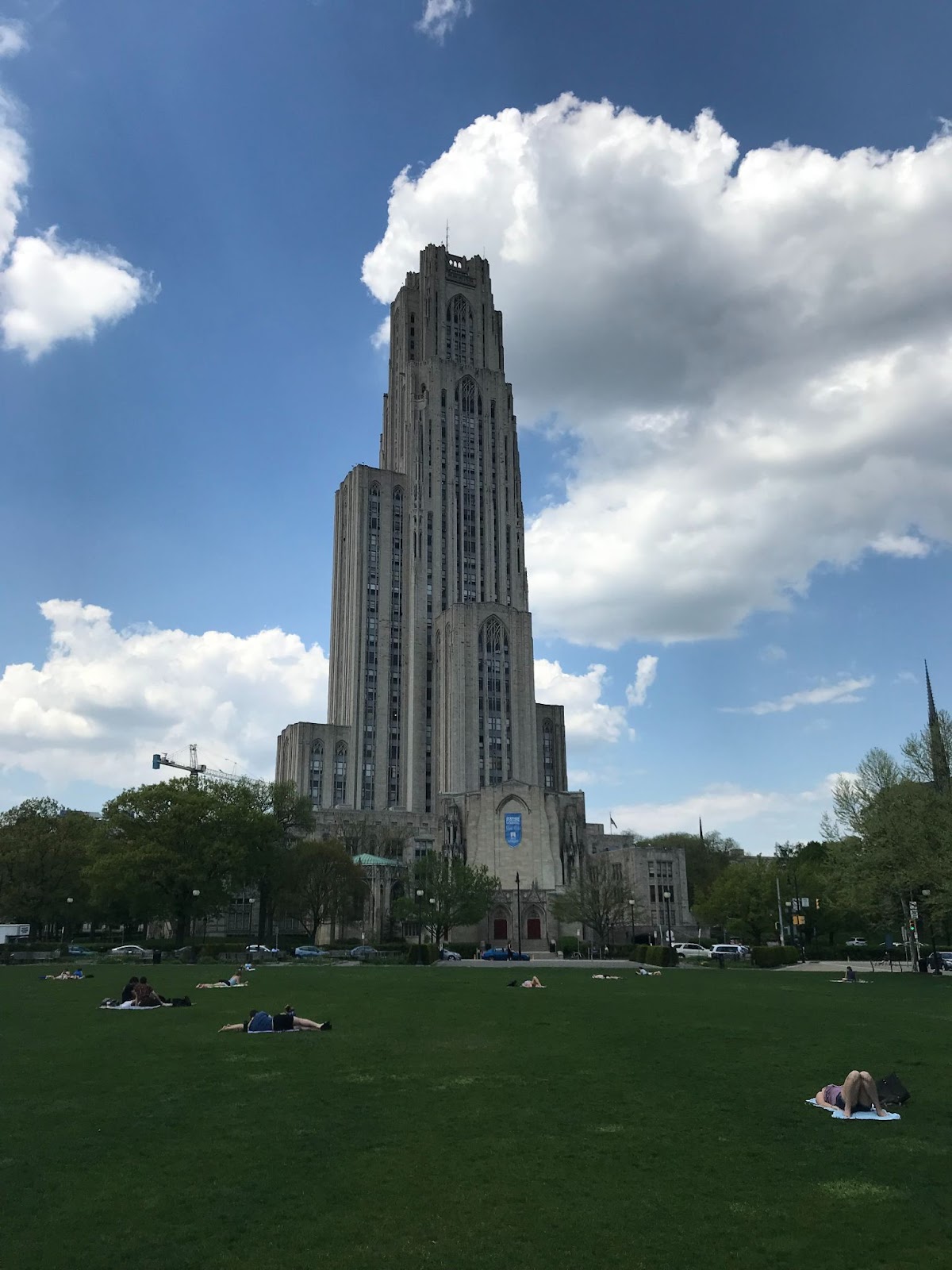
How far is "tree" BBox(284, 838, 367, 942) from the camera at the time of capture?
88438 millimetres

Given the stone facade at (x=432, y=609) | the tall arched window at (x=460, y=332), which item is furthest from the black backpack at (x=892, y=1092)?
the tall arched window at (x=460, y=332)

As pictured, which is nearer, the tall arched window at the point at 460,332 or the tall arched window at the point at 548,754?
the tall arched window at the point at 548,754

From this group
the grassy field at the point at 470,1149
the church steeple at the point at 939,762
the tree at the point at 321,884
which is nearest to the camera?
the grassy field at the point at 470,1149

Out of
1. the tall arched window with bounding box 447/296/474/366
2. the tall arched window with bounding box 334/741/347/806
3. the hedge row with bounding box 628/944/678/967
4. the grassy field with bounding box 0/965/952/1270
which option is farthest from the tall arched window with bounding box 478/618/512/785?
the grassy field with bounding box 0/965/952/1270

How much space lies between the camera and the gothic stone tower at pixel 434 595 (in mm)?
141750

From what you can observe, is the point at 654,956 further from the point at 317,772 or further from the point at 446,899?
the point at 317,772

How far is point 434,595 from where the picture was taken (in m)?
157

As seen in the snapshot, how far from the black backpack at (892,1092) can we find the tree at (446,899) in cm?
7176

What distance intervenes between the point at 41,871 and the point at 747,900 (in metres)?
65.5

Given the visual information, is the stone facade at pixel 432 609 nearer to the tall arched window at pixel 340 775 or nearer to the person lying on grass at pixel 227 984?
the tall arched window at pixel 340 775

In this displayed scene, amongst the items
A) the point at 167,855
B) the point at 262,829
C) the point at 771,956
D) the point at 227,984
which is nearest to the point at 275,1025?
the point at 227,984

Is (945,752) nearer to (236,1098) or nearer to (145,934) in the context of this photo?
(236,1098)

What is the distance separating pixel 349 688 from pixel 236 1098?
454 feet

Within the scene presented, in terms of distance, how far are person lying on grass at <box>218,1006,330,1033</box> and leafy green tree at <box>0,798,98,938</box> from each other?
6400 cm
